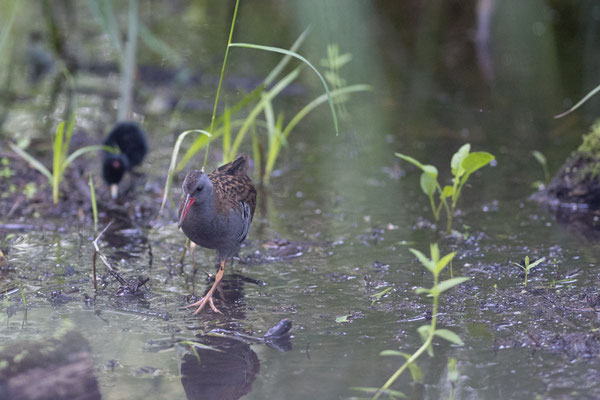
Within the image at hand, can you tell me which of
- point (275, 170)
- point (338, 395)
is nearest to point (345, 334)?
point (338, 395)

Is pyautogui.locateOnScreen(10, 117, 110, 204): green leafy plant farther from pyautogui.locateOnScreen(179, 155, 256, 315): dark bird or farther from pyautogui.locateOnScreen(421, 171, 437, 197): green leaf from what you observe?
pyautogui.locateOnScreen(421, 171, 437, 197): green leaf

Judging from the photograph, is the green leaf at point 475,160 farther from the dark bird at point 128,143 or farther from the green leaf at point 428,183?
the dark bird at point 128,143

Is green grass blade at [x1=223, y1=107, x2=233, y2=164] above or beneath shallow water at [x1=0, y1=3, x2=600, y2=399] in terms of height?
above

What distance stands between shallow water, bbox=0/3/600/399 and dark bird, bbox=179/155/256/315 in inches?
9.2

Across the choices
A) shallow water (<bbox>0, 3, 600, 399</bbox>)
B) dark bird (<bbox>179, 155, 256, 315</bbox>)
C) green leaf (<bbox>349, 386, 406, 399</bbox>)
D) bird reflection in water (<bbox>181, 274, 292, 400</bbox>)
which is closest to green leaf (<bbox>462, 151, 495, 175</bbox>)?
shallow water (<bbox>0, 3, 600, 399</bbox>)

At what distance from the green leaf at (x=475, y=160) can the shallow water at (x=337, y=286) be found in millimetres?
480

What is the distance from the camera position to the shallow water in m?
3.03

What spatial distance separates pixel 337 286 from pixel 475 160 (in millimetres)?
1219

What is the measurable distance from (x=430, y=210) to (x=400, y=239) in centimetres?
66

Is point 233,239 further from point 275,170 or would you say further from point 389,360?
point 275,170

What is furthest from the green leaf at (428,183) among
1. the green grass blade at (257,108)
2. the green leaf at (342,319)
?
the green leaf at (342,319)

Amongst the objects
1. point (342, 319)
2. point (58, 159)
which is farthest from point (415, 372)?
point (58, 159)

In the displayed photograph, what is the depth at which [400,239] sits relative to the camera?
4.84m

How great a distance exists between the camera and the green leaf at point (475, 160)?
4.49 meters
